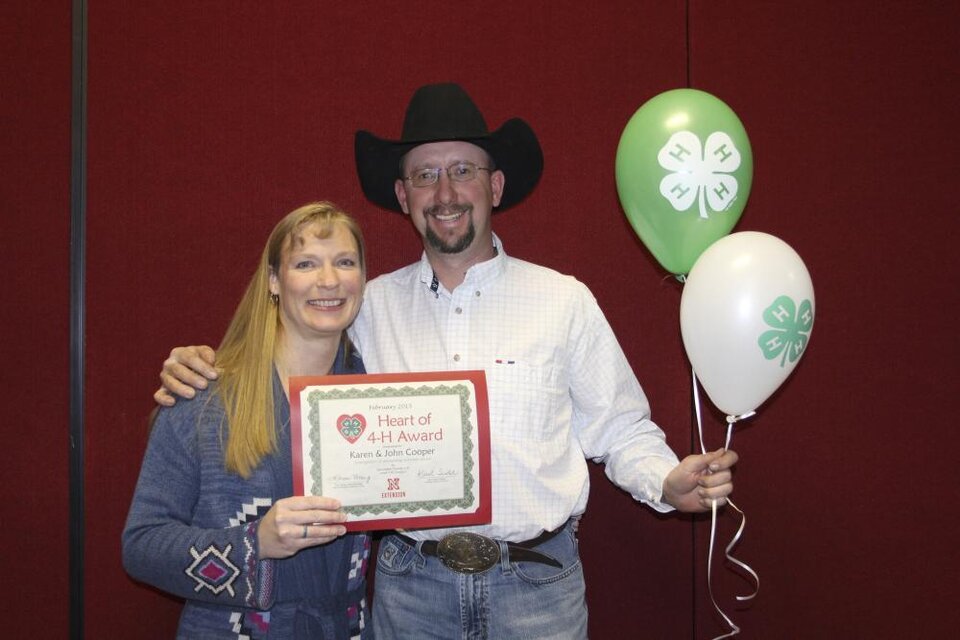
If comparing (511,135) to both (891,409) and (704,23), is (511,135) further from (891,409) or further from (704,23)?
(891,409)

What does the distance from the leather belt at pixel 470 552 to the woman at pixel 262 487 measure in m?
0.17

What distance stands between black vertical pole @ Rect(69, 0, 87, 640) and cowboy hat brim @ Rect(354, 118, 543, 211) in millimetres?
810

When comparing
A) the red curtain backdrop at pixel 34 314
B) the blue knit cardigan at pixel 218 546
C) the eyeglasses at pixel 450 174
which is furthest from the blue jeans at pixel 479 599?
the red curtain backdrop at pixel 34 314

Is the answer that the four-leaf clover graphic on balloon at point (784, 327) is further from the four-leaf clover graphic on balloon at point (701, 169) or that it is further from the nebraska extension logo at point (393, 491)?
the nebraska extension logo at point (393, 491)

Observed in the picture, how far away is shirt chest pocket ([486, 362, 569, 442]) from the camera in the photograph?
1.92 m

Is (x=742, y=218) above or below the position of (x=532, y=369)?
above

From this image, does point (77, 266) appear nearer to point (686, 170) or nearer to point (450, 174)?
point (450, 174)

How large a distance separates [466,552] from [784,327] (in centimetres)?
86

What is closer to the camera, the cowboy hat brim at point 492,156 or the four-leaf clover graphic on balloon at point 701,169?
the four-leaf clover graphic on balloon at point 701,169

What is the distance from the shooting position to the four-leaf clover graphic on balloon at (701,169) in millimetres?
1706

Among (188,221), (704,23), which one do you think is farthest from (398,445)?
(704,23)

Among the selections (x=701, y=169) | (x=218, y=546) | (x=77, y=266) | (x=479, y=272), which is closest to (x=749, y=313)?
(x=701, y=169)

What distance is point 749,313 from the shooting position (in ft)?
5.20

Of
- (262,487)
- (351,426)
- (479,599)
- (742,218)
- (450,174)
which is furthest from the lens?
(742,218)
